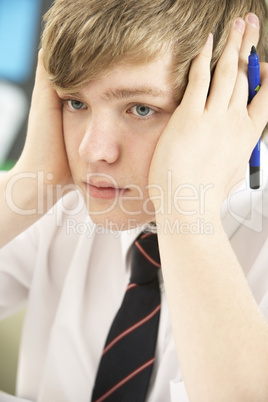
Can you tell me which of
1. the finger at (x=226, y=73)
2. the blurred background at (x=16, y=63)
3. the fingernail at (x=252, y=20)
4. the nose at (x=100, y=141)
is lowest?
the nose at (x=100, y=141)

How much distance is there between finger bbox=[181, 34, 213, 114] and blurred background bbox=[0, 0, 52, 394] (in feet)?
4.69

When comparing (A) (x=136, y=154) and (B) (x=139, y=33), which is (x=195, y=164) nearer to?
(A) (x=136, y=154)

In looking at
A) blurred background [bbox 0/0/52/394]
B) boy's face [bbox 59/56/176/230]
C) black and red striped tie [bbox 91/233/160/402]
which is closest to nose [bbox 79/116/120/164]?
boy's face [bbox 59/56/176/230]

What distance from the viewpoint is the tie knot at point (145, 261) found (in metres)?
1.32

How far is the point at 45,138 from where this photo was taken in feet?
4.47

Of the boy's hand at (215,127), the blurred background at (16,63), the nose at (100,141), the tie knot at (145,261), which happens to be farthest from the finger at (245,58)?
the blurred background at (16,63)

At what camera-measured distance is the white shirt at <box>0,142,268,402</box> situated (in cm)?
130

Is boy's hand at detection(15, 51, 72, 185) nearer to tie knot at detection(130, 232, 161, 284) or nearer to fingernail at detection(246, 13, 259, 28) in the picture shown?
tie knot at detection(130, 232, 161, 284)

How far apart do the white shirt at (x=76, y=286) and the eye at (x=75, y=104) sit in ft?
1.27

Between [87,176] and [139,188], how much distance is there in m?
0.13

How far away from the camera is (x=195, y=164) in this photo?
1.06 meters

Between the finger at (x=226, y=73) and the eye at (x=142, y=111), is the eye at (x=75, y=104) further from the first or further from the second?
the finger at (x=226, y=73)

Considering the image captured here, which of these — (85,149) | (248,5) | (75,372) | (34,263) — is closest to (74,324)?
(75,372)

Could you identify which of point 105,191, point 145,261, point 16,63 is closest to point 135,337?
point 145,261
